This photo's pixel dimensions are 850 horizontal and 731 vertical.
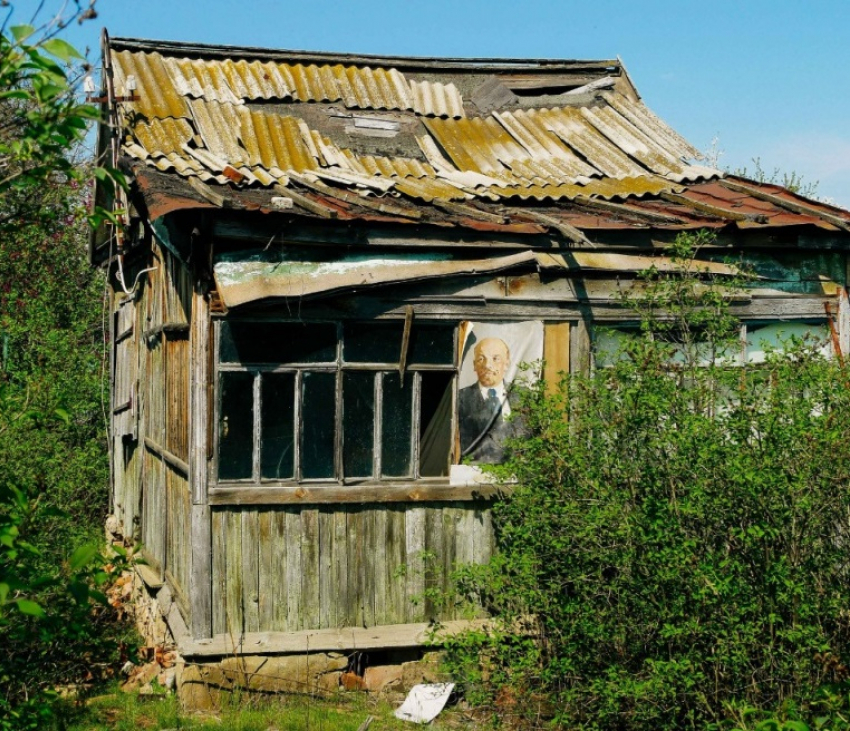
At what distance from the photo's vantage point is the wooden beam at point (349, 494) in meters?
7.89

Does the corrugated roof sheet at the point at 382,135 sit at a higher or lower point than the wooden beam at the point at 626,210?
higher

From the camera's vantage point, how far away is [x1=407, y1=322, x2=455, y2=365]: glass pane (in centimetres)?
832

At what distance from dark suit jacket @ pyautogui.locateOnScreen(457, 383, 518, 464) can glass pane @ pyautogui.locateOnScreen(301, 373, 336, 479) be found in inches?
41.6

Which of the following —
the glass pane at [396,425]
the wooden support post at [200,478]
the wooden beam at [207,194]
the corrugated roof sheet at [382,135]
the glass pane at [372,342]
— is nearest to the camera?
the wooden beam at [207,194]

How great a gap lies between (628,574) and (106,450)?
37.2 feet

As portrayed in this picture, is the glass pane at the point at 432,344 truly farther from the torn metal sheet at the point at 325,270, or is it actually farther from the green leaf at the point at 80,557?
the green leaf at the point at 80,557

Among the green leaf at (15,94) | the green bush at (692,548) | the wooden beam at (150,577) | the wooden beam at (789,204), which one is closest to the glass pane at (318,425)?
the green bush at (692,548)

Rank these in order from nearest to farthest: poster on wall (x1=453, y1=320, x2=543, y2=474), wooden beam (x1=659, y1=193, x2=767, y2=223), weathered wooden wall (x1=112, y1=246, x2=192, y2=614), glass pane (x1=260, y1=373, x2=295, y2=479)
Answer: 1. glass pane (x1=260, y1=373, x2=295, y2=479)
2. poster on wall (x1=453, y1=320, x2=543, y2=474)
3. wooden beam (x1=659, y1=193, x2=767, y2=223)
4. weathered wooden wall (x1=112, y1=246, x2=192, y2=614)

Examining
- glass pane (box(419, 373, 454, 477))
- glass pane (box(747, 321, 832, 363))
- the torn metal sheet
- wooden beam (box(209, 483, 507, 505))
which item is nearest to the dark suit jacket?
glass pane (box(419, 373, 454, 477))

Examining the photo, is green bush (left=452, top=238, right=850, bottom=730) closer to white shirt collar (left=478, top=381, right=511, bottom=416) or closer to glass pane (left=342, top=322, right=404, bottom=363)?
white shirt collar (left=478, top=381, right=511, bottom=416)

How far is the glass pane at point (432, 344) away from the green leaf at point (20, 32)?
5289mm

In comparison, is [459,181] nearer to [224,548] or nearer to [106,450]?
[224,548]

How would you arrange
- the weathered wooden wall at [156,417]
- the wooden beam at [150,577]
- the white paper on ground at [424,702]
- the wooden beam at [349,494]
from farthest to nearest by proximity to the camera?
the wooden beam at [150,577] < the weathered wooden wall at [156,417] < the wooden beam at [349,494] < the white paper on ground at [424,702]

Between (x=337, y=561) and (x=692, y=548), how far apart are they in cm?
333
